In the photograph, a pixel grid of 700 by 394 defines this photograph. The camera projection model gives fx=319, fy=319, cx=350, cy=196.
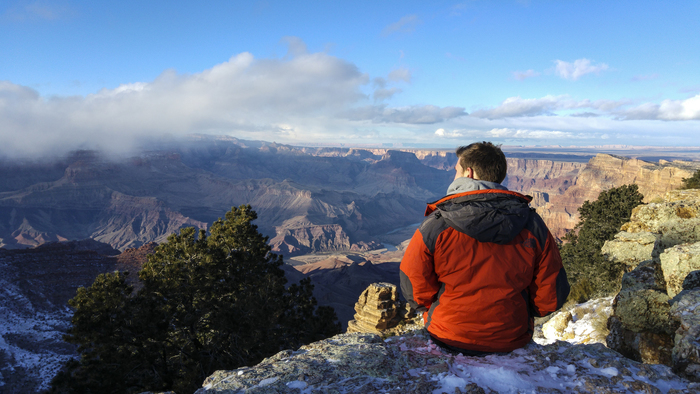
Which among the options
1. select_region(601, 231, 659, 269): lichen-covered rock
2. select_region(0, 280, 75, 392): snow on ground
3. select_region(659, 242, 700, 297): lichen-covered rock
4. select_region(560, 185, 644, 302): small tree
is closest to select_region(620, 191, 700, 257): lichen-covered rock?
select_region(601, 231, 659, 269): lichen-covered rock

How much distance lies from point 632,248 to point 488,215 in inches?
430

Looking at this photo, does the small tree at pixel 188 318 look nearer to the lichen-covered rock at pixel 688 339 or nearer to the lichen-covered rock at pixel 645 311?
the lichen-covered rock at pixel 645 311

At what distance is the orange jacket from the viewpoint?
2840mm

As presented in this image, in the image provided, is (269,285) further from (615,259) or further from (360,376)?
(615,259)

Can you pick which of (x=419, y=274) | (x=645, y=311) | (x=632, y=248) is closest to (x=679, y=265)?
(x=645, y=311)

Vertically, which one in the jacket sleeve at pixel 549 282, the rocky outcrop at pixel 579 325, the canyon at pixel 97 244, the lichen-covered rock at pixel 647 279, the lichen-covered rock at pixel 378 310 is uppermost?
the jacket sleeve at pixel 549 282

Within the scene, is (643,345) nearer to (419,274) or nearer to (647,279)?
(647,279)

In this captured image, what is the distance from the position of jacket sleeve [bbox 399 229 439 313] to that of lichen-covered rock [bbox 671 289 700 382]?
2396 mm

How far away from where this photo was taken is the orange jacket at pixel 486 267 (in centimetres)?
284

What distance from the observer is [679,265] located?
207 inches

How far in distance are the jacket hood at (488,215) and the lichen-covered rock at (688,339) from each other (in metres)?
2.07

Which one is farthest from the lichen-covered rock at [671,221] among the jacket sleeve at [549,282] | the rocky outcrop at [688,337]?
the jacket sleeve at [549,282]

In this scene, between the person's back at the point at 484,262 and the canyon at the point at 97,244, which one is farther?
the canyon at the point at 97,244

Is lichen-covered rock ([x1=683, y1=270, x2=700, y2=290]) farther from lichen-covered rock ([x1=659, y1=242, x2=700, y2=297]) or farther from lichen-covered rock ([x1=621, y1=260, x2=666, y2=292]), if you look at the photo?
lichen-covered rock ([x1=621, y1=260, x2=666, y2=292])
